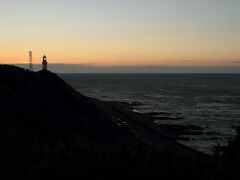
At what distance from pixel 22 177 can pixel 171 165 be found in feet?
15.6

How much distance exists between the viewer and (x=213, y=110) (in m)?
75.1

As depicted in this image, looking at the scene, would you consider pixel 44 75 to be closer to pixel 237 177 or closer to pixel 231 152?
pixel 231 152

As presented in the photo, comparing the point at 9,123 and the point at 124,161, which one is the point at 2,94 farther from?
the point at 124,161

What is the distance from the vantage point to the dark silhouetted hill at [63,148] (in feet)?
44.9

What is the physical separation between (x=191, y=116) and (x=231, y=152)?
159ft

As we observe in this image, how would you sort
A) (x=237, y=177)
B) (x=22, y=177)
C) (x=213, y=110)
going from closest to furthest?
(x=22, y=177) → (x=237, y=177) → (x=213, y=110)

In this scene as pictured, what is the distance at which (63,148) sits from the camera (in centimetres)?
1511

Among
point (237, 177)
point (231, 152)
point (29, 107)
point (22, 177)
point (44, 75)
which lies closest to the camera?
point (22, 177)

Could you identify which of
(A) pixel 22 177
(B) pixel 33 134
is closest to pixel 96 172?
(A) pixel 22 177

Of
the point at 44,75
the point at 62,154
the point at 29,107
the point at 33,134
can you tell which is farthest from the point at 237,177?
the point at 44,75

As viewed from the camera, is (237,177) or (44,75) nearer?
(237,177)

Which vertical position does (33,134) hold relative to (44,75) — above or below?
below

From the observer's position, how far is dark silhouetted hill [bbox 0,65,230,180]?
44.9 ft

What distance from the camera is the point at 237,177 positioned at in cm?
1391
